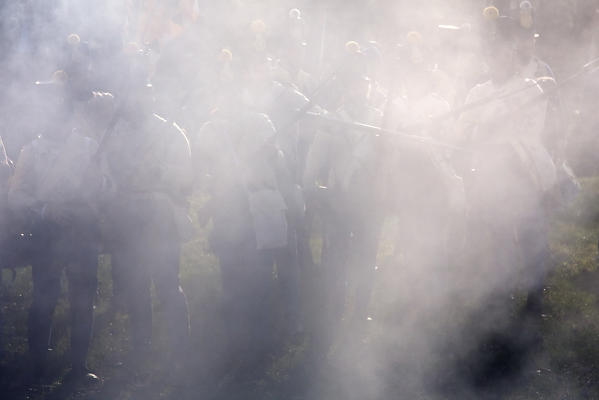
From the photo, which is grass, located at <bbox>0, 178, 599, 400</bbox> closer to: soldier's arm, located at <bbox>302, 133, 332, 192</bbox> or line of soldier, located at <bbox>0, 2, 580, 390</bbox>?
line of soldier, located at <bbox>0, 2, 580, 390</bbox>

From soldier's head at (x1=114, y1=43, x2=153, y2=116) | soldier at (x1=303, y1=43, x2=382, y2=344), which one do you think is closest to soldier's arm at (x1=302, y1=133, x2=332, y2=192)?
soldier at (x1=303, y1=43, x2=382, y2=344)

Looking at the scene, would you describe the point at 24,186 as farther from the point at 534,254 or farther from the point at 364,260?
the point at 534,254

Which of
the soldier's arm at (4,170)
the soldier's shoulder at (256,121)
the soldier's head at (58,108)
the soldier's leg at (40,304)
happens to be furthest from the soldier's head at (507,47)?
the soldier's arm at (4,170)

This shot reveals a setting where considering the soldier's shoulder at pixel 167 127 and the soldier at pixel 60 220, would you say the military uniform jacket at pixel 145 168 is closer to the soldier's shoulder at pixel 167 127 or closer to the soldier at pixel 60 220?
the soldier's shoulder at pixel 167 127

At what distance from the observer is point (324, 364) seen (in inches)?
182

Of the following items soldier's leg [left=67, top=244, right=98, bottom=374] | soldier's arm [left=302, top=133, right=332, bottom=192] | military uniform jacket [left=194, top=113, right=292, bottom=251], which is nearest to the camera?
soldier's leg [left=67, top=244, right=98, bottom=374]

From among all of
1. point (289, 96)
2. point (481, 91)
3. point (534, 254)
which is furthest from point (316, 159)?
point (534, 254)

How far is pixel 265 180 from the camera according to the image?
4852mm

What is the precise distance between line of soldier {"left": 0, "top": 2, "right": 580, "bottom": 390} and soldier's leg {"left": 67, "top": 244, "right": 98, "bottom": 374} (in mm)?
14

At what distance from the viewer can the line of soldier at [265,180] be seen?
4.51 meters

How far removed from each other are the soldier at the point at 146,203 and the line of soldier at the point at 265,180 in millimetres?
10

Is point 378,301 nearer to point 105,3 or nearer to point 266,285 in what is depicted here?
point 266,285

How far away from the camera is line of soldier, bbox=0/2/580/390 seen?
4.51m

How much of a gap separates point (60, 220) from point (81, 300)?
0.58m
